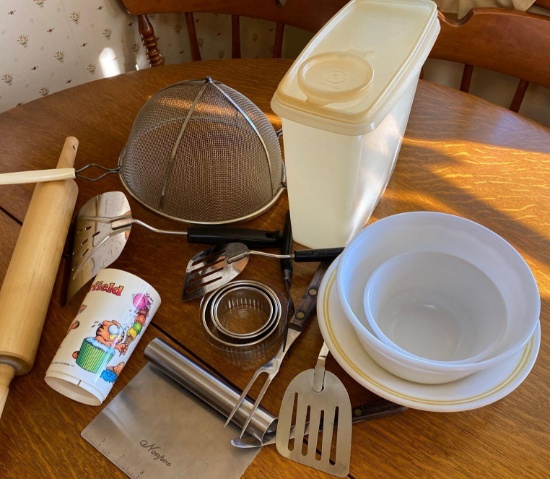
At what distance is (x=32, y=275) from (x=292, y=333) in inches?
13.3

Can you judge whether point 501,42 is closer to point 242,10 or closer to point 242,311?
point 242,10

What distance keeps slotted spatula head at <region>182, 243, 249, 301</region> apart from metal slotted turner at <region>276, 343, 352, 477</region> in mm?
178

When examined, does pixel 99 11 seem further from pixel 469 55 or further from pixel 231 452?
pixel 231 452

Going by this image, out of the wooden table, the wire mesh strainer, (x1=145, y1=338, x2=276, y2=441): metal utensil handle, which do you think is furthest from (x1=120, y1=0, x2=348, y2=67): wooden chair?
(x1=145, y1=338, x2=276, y2=441): metal utensil handle

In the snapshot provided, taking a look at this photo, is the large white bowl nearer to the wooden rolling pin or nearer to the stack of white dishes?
the stack of white dishes

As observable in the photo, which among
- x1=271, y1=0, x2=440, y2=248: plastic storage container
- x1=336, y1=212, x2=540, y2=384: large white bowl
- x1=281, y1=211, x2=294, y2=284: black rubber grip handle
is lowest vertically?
x1=281, y1=211, x2=294, y2=284: black rubber grip handle

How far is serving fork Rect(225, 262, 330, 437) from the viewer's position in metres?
0.61

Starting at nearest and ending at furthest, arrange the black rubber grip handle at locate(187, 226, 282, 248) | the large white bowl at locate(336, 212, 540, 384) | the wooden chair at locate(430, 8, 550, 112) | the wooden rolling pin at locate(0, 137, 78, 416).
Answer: the large white bowl at locate(336, 212, 540, 384) → the wooden rolling pin at locate(0, 137, 78, 416) → the black rubber grip handle at locate(187, 226, 282, 248) → the wooden chair at locate(430, 8, 550, 112)

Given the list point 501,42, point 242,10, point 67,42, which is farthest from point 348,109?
point 67,42

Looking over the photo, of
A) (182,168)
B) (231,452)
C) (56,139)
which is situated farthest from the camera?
(56,139)

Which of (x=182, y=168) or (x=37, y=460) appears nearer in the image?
(x=37, y=460)

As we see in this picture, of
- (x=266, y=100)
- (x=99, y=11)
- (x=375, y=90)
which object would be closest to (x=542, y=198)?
(x=375, y=90)

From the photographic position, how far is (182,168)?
814 mm

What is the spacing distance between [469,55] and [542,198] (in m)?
0.41
